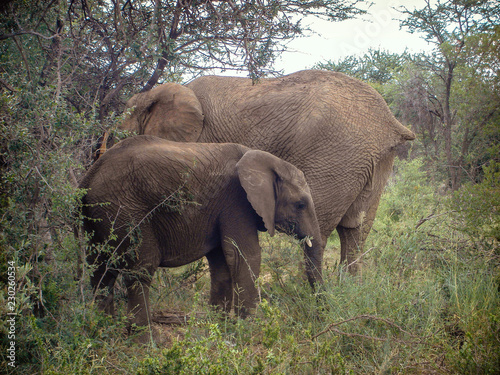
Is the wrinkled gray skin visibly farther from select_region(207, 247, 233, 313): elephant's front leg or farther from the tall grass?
the tall grass

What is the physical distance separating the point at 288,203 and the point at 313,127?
111 cm

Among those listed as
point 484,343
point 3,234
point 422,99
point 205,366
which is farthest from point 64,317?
point 422,99

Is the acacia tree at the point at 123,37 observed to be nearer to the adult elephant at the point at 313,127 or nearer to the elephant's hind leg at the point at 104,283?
the adult elephant at the point at 313,127

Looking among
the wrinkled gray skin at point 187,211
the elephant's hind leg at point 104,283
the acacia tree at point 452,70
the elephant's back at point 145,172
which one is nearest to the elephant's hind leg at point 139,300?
the wrinkled gray skin at point 187,211

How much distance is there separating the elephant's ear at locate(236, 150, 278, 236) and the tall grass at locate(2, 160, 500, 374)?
1.71 ft

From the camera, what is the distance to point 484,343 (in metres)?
3.23

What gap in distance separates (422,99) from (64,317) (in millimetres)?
12257

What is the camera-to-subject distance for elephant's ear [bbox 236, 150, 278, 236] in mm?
4430

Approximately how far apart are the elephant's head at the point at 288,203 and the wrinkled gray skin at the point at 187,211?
0.03 ft

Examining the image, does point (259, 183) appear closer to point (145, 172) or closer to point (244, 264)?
point (244, 264)

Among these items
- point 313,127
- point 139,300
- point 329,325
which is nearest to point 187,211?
point 139,300

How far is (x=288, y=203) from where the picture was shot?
189 inches

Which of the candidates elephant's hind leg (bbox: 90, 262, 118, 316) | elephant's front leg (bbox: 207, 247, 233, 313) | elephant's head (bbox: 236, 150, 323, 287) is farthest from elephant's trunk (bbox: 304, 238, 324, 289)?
elephant's hind leg (bbox: 90, 262, 118, 316)

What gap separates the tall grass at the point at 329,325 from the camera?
112 inches
